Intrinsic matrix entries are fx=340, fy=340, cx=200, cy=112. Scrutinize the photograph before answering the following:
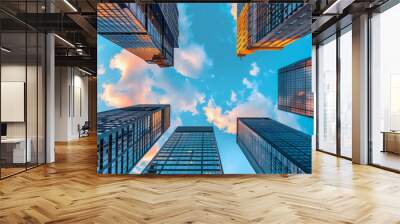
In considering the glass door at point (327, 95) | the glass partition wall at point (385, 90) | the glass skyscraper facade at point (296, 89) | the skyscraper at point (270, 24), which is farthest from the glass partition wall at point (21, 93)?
the glass door at point (327, 95)

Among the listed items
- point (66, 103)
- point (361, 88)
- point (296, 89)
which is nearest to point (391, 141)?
point (361, 88)

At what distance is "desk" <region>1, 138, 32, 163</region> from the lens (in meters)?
6.52

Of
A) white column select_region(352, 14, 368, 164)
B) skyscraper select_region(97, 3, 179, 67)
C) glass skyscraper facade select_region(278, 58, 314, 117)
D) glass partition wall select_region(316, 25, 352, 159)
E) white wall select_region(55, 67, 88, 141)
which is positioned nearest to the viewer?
glass skyscraper facade select_region(278, 58, 314, 117)

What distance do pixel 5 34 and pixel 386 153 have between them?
320 inches

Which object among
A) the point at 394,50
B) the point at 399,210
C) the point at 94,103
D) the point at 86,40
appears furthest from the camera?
the point at 94,103

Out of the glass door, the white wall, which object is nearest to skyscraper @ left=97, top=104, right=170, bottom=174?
the glass door

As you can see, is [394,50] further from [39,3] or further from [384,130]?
[39,3]

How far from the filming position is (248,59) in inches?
250

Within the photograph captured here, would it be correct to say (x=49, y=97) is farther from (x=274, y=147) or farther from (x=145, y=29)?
(x=274, y=147)

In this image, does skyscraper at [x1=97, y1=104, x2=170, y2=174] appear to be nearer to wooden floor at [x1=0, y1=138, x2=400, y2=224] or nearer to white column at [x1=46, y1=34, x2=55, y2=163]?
wooden floor at [x1=0, y1=138, x2=400, y2=224]

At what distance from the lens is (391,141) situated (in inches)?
284

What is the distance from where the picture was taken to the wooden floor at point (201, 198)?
152 inches

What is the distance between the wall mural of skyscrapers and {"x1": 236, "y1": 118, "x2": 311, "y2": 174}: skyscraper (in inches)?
0.7

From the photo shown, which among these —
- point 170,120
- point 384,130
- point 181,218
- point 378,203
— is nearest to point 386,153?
point 384,130
